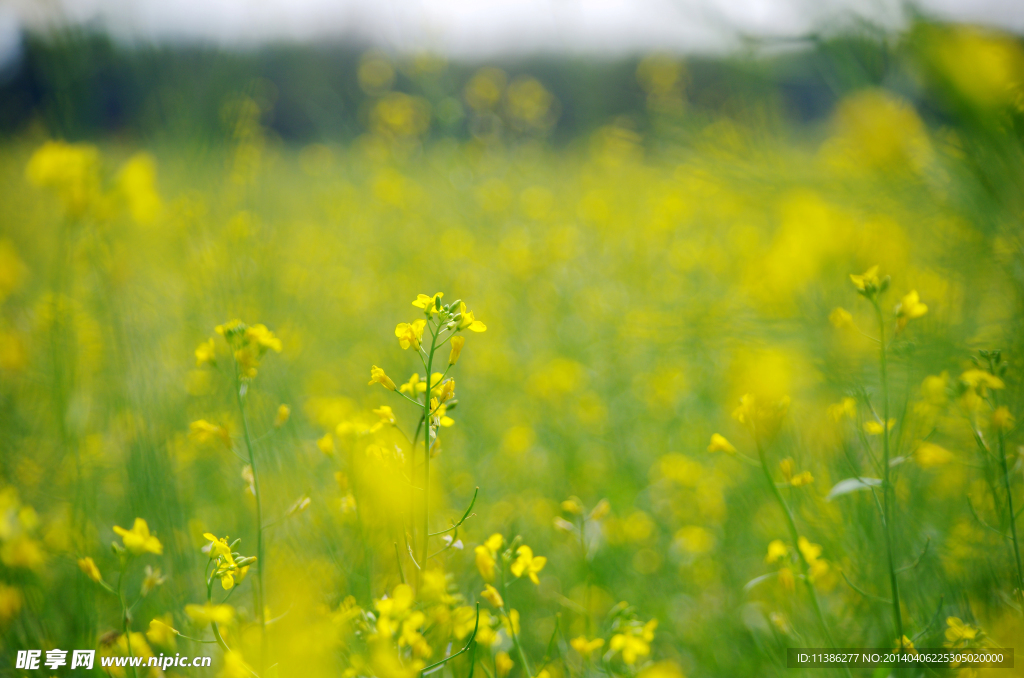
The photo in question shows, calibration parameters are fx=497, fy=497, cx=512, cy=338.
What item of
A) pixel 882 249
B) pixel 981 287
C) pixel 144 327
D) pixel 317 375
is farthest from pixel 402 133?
pixel 981 287

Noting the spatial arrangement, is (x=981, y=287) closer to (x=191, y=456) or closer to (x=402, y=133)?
(x=191, y=456)

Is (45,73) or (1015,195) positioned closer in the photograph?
(1015,195)

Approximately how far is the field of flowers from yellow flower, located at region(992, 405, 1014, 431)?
11 millimetres

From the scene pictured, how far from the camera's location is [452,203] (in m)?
3.89

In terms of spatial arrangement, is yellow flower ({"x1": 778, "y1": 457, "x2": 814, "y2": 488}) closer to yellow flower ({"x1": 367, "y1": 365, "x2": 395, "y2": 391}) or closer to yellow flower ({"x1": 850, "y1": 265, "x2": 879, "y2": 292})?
yellow flower ({"x1": 850, "y1": 265, "x2": 879, "y2": 292})

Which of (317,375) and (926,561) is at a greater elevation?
(926,561)

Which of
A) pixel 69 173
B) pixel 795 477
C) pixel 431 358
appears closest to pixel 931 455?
pixel 795 477

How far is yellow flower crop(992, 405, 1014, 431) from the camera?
858mm

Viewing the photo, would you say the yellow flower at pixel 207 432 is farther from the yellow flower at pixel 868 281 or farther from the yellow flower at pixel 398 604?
the yellow flower at pixel 868 281

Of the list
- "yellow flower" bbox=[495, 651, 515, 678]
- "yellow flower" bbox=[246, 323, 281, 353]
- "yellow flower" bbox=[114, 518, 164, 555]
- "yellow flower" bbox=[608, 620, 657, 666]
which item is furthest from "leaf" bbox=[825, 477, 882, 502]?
"yellow flower" bbox=[114, 518, 164, 555]

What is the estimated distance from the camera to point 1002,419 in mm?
860

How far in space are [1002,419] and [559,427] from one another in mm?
1515

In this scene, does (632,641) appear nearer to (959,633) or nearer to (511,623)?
(511,623)

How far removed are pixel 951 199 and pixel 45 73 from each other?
1888 mm
